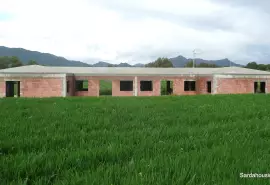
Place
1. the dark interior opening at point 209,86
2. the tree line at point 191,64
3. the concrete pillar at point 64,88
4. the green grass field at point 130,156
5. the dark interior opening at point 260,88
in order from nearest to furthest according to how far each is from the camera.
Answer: the green grass field at point 130,156
the concrete pillar at point 64,88
the dark interior opening at point 209,86
the dark interior opening at point 260,88
the tree line at point 191,64

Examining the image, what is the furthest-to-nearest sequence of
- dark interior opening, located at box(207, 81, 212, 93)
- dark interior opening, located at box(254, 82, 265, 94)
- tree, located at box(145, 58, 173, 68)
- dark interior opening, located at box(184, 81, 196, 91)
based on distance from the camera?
tree, located at box(145, 58, 173, 68)
dark interior opening, located at box(254, 82, 265, 94)
dark interior opening, located at box(184, 81, 196, 91)
dark interior opening, located at box(207, 81, 212, 93)

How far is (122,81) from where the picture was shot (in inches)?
1329

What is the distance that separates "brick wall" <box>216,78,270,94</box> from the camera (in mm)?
32250

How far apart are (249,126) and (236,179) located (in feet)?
11.8

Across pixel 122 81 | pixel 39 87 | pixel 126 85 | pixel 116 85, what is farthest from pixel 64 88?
→ pixel 126 85

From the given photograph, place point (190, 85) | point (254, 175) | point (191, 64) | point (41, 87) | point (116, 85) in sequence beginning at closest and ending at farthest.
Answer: point (254, 175), point (41, 87), point (116, 85), point (190, 85), point (191, 64)

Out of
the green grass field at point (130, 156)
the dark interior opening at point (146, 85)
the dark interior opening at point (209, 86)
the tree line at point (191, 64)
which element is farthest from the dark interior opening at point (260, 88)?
the tree line at point (191, 64)

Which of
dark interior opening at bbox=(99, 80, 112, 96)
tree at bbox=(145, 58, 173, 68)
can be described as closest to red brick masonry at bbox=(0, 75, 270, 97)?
dark interior opening at bbox=(99, 80, 112, 96)

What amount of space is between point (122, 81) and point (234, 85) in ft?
40.1

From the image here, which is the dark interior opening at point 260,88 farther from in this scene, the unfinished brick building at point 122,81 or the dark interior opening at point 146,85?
the dark interior opening at point 146,85

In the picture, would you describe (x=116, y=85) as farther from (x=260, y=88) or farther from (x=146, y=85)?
(x=260, y=88)

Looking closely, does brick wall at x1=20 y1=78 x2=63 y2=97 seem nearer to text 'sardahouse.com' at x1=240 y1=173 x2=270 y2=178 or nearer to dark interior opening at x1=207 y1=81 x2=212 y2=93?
dark interior opening at x1=207 y1=81 x2=212 y2=93

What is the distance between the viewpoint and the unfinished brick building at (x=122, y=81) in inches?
1183

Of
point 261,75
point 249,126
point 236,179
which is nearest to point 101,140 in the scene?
point 236,179
